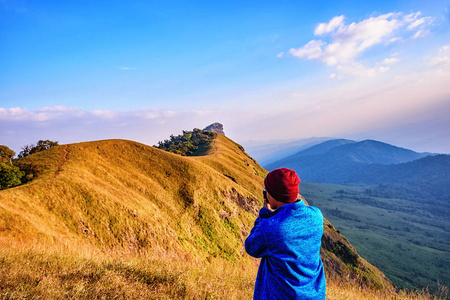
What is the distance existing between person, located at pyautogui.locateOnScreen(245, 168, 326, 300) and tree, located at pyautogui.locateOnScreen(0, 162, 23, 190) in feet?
98.2

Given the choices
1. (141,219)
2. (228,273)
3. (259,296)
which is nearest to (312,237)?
(259,296)

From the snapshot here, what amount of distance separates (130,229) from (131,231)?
235mm

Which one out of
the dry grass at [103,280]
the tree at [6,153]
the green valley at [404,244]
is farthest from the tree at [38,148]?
the green valley at [404,244]

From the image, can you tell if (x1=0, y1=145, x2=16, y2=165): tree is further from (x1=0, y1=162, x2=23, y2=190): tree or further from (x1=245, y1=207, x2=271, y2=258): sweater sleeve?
(x1=245, y1=207, x2=271, y2=258): sweater sleeve

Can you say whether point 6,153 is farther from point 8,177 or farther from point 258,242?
point 258,242

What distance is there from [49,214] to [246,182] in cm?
4200

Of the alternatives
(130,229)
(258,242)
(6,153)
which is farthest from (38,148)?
(258,242)

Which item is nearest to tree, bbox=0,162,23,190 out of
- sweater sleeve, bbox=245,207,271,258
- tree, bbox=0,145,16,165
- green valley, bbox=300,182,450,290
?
tree, bbox=0,145,16,165

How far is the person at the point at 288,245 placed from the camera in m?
2.92

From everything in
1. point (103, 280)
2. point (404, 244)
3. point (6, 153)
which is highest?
point (6, 153)

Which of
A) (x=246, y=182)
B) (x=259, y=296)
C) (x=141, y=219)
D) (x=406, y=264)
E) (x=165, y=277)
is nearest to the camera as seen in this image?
(x=259, y=296)

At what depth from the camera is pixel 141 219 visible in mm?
25469

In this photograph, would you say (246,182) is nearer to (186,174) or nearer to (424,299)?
(186,174)

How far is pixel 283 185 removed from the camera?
10.4 feet
